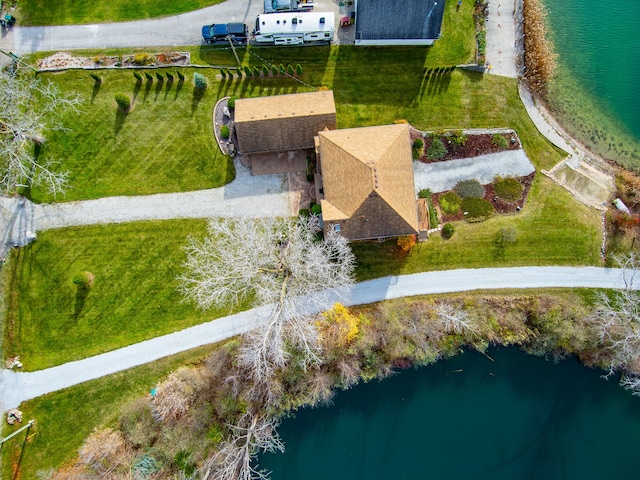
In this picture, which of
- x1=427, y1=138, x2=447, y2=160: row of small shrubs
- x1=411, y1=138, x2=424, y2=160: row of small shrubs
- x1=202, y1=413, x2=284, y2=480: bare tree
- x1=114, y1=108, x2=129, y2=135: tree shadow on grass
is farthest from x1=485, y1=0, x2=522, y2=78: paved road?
x1=202, y1=413, x2=284, y2=480: bare tree

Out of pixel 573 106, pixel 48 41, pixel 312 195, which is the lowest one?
pixel 312 195

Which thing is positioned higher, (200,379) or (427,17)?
(427,17)

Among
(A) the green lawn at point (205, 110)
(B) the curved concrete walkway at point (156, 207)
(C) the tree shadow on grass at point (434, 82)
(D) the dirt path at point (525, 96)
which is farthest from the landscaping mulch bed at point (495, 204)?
(B) the curved concrete walkway at point (156, 207)

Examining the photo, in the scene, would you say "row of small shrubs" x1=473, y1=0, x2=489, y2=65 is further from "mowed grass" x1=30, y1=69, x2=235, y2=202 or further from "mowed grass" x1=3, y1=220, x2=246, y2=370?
"mowed grass" x1=3, y1=220, x2=246, y2=370

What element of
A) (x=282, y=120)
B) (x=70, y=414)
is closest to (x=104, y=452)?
(x=70, y=414)

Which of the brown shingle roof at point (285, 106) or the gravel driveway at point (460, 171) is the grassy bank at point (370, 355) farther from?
the brown shingle roof at point (285, 106)

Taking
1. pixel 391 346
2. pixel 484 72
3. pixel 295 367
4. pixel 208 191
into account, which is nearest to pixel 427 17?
pixel 484 72

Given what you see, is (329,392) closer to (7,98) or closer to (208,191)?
(208,191)
